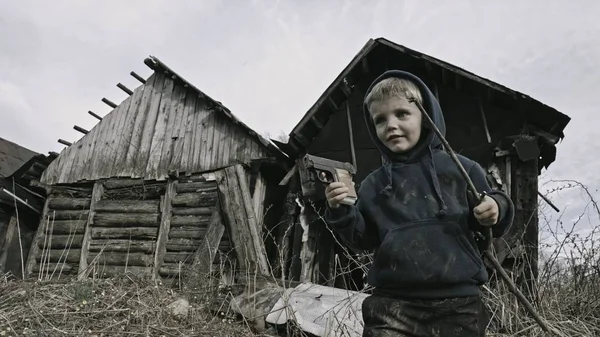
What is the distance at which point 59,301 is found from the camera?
479cm

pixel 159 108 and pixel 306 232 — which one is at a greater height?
pixel 159 108

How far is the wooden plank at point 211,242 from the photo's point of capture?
7.90m

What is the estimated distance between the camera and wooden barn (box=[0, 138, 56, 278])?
33.2 feet

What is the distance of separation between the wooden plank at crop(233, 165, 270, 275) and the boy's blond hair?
5540 millimetres

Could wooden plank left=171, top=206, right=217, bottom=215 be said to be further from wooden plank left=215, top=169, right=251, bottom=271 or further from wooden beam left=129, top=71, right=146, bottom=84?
wooden beam left=129, top=71, right=146, bottom=84

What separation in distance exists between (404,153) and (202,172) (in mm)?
7414

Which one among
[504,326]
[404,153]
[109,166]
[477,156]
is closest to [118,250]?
[109,166]

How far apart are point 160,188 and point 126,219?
0.92 meters

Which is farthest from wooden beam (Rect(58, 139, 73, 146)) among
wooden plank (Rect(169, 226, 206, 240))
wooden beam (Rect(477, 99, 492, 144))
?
wooden beam (Rect(477, 99, 492, 144))

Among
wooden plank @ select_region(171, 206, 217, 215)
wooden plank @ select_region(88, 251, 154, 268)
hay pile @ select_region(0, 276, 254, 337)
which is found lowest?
hay pile @ select_region(0, 276, 254, 337)

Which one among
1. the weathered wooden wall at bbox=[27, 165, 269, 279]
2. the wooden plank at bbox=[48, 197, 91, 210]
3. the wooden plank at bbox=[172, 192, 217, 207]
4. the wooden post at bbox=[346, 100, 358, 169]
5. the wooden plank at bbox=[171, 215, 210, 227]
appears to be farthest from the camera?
the wooden plank at bbox=[48, 197, 91, 210]

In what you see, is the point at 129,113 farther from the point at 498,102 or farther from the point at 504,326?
the point at 504,326

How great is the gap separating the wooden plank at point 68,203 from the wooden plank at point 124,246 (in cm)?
107

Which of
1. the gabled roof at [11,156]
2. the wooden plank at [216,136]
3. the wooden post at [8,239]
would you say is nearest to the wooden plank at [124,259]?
the wooden plank at [216,136]
